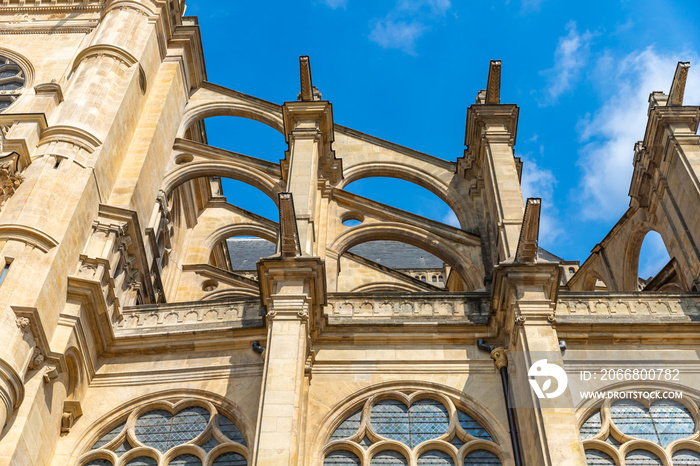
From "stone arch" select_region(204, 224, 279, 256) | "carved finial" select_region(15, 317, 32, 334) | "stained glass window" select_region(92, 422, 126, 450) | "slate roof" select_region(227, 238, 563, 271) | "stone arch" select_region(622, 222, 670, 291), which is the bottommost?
"stained glass window" select_region(92, 422, 126, 450)

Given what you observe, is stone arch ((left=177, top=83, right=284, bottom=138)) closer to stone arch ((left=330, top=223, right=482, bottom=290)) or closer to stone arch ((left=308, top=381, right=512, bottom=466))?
stone arch ((left=330, top=223, right=482, bottom=290))

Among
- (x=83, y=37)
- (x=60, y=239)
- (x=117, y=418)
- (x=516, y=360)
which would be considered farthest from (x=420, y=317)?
(x=83, y=37)

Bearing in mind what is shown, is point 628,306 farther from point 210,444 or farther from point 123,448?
point 123,448

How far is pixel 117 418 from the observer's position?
39.3 feet

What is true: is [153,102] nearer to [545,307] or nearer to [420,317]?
[420,317]

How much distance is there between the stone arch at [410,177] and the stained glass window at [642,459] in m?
6.43

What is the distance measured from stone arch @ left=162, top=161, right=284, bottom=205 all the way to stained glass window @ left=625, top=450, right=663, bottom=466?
8.56 metres

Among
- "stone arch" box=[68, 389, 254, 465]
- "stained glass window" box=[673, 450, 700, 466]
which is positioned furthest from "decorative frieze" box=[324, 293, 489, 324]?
"stained glass window" box=[673, 450, 700, 466]

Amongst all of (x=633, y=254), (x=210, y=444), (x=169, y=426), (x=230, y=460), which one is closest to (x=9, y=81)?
(x=169, y=426)

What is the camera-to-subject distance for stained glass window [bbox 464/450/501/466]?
11.2 m

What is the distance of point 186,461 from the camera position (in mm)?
11328

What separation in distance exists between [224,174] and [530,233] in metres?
7.43

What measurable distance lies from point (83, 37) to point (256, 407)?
12111mm

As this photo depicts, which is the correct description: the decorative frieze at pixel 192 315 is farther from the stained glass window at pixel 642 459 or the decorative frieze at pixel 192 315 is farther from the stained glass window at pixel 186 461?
the stained glass window at pixel 642 459
